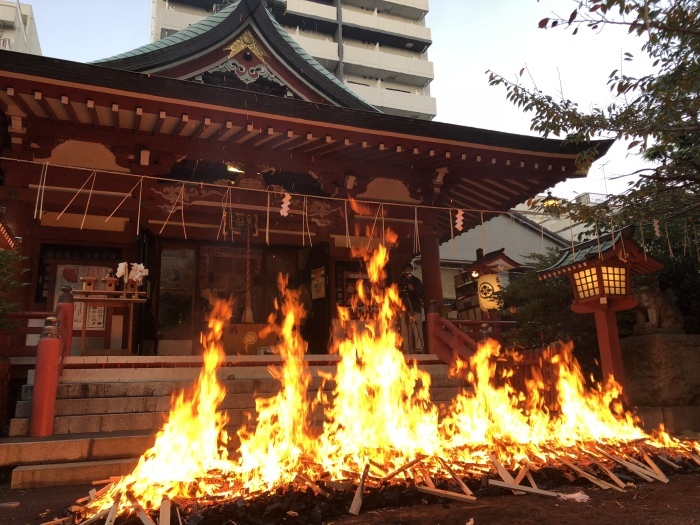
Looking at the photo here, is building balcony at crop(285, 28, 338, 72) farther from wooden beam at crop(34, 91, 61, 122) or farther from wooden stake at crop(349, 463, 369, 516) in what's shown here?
wooden stake at crop(349, 463, 369, 516)

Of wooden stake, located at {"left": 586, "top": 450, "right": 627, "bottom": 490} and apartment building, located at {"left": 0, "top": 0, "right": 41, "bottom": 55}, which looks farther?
apartment building, located at {"left": 0, "top": 0, "right": 41, "bottom": 55}

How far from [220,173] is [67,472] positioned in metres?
7.49

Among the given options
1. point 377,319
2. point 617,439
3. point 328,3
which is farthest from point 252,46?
point 328,3

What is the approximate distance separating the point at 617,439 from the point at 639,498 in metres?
2.22

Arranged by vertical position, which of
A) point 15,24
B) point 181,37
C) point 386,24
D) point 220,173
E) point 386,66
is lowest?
point 220,173

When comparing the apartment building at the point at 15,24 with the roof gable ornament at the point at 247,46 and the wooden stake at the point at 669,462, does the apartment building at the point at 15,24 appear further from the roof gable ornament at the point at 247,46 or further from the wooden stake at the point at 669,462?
the wooden stake at the point at 669,462

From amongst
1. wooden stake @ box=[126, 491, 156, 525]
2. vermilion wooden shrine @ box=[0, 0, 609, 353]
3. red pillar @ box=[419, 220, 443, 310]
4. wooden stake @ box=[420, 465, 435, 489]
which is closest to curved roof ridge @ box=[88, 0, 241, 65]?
vermilion wooden shrine @ box=[0, 0, 609, 353]

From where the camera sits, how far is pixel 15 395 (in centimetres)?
829

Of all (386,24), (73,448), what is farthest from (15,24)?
(73,448)

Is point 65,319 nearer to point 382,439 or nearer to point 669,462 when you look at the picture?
point 382,439

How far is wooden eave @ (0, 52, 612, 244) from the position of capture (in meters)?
7.79

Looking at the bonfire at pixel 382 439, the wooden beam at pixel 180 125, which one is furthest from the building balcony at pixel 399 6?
the bonfire at pixel 382 439

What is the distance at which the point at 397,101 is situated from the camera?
4509cm

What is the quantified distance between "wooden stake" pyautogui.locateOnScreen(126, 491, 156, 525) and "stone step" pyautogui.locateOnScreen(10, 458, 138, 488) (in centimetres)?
161
